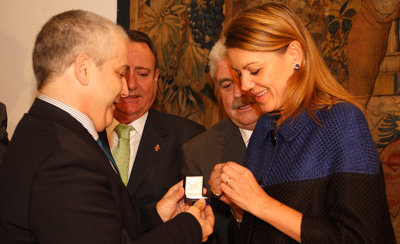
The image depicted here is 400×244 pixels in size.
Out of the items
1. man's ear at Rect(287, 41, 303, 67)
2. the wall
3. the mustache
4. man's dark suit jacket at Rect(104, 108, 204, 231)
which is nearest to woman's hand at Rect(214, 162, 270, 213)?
man's ear at Rect(287, 41, 303, 67)

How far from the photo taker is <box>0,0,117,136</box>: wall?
390 cm

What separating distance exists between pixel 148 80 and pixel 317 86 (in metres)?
1.54

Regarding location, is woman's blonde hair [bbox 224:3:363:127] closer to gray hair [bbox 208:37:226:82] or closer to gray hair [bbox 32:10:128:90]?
gray hair [bbox 32:10:128:90]

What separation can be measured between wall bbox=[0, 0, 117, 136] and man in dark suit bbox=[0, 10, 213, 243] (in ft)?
7.98

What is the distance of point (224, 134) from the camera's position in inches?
112

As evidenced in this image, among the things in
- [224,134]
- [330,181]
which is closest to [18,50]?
[224,134]

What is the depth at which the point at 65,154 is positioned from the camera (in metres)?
1.39

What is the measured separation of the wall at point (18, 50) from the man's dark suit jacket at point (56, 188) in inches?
101

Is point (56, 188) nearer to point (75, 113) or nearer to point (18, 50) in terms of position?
point (75, 113)

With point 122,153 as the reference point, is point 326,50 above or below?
above

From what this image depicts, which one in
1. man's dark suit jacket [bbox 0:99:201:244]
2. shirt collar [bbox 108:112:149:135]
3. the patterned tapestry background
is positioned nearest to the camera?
man's dark suit jacket [bbox 0:99:201:244]

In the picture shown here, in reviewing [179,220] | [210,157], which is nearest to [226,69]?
[210,157]

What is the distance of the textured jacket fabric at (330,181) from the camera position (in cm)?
157

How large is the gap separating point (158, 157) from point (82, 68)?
1388 millimetres
